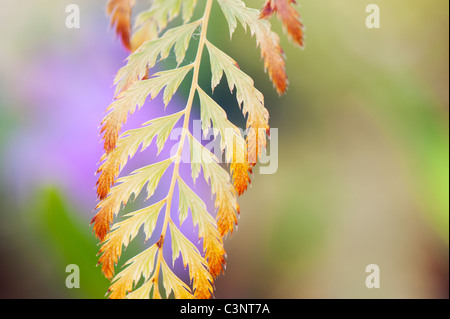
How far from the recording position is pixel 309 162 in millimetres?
959

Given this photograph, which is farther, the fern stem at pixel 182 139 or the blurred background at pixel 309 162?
the blurred background at pixel 309 162

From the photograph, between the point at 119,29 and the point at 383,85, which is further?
the point at 383,85

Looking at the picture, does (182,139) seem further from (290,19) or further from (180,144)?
(290,19)

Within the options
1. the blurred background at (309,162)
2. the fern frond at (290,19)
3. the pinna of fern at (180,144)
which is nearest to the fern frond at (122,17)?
the pinna of fern at (180,144)

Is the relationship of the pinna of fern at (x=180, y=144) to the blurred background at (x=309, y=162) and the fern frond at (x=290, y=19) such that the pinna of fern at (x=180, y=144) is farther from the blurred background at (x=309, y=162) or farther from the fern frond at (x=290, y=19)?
the blurred background at (x=309, y=162)

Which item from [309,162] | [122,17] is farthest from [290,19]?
[309,162]

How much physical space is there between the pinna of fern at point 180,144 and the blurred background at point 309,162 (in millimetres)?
396

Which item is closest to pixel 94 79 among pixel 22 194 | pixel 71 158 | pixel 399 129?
pixel 71 158

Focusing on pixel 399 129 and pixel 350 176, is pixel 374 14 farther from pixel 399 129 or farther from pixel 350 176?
pixel 350 176

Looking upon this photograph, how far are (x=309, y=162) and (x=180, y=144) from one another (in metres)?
0.56

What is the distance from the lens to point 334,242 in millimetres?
978

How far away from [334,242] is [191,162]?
2.15 ft

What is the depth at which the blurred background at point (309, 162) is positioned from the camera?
86 centimetres

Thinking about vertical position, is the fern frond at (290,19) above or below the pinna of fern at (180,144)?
above
